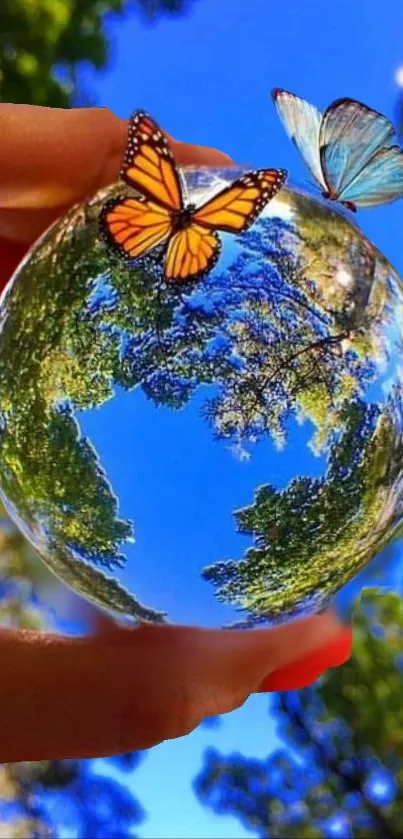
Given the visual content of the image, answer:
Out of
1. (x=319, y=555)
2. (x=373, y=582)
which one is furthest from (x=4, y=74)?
(x=319, y=555)

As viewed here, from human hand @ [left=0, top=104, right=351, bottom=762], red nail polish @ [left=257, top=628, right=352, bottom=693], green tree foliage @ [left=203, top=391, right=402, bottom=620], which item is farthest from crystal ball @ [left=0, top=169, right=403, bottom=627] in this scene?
red nail polish @ [left=257, top=628, right=352, bottom=693]

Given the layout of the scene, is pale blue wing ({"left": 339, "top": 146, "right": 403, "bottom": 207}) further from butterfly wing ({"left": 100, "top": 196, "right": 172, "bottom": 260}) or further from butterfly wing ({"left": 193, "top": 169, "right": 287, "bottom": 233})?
butterfly wing ({"left": 100, "top": 196, "right": 172, "bottom": 260})

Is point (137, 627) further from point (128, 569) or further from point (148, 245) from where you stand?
point (148, 245)

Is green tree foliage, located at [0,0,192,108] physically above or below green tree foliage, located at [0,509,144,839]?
above

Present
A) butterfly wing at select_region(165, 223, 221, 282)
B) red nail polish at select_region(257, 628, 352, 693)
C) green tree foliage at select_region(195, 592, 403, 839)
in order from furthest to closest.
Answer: green tree foliage at select_region(195, 592, 403, 839), red nail polish at select_region(257, 628, 352, 693), butterfly wing at select_region(165, 223, 221, 282)

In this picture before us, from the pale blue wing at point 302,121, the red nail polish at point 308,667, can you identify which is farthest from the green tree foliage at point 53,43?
the red nail polish at point 308,667

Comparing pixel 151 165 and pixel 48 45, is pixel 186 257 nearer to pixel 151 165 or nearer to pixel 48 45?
pixel 151 165

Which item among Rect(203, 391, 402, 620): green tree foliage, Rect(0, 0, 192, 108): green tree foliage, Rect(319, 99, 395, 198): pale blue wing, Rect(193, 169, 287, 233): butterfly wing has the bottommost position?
Rect(203, 391, 402, 620): green tree foliage
